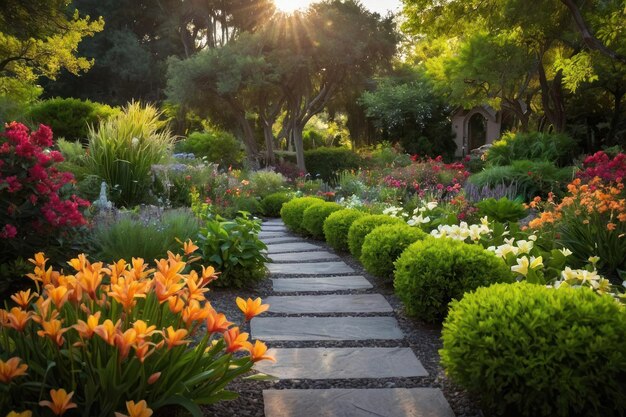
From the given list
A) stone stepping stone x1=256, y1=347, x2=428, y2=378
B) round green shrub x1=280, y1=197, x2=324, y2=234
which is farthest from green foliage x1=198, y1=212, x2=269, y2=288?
round green shrub x1=280, y1=197, x2=324, y2=234

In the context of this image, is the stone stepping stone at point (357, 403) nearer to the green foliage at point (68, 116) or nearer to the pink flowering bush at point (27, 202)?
the pink flowering bush at point (27, 202)

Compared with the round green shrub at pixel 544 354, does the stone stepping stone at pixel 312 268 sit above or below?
below

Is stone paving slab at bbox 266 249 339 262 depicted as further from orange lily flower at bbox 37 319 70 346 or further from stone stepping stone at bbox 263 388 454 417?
orange lily flower at bbox 37 319 70 346

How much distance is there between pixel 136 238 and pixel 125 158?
3023mm

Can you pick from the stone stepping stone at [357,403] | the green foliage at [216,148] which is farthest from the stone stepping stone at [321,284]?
the green foliage at [216,148]

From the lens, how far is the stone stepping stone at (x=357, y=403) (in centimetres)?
218

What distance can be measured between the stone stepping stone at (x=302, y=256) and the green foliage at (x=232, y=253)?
3.50ft

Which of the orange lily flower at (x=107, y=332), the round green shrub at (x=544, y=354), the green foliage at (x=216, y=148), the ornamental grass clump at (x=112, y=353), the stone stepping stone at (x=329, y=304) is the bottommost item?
the stone stepping stone at (x=329, y=304)

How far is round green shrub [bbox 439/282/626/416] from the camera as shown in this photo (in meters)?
1.98

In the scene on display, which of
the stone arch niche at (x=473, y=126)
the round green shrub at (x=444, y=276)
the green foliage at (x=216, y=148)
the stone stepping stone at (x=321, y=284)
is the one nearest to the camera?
the round green shrub at (x=444, y=276)

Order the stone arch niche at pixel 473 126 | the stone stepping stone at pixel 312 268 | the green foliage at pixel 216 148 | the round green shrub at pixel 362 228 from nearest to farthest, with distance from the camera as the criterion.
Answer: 1. the stone stepping stone at pixel 312 268
2. the round green shrub at pixel 362 228
3. the green foliage at pixel 216 148
4. the stone arch niche at pixel 473 126

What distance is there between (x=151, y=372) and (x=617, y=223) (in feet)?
13.0

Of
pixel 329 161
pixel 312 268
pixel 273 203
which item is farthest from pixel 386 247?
pixel 329 161

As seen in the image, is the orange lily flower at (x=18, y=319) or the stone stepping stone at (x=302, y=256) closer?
the orange lily flower at (x=18, y=319)
